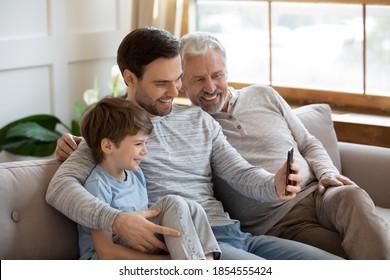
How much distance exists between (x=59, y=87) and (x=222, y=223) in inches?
73.4

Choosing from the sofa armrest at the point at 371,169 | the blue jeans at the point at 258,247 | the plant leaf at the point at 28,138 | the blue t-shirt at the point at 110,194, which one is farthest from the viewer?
the plant leaf at the point at 28,138

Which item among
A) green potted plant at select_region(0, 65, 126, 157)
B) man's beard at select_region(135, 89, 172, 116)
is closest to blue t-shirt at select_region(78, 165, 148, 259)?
man's beard at select_region(135, 89, 172, 116)

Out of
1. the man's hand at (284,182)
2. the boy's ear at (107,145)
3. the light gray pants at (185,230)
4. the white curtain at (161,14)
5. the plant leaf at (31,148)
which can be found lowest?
the plant leaf at (31,148)

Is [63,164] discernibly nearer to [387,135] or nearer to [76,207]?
[76,207]

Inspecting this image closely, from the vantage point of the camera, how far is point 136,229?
2.12m

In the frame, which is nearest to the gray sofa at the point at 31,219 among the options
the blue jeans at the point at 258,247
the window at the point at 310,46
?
the blue jeans at the point at 258,247

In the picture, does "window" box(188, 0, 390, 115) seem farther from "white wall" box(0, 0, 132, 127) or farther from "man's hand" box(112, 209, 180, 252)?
"man's hand" box(112, 209, 180, 252)

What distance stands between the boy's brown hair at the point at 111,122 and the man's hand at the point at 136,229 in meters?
0.24

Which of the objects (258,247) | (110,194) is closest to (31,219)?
(110,194)

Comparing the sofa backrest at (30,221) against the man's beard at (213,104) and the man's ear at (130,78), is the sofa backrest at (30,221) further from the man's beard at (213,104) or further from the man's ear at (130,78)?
the man's beard at (213,104)

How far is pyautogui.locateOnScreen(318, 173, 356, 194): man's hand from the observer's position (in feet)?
8.66

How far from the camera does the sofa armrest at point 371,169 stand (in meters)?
3.00

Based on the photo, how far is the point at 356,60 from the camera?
3764mm

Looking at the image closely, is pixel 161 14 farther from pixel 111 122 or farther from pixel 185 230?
pixel 185 230
